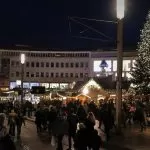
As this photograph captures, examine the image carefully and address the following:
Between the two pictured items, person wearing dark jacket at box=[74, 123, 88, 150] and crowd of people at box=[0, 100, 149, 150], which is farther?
person wearing dark jacket at box=[74, 123, 88, 150]

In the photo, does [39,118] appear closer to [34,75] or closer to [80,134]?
[80,134]

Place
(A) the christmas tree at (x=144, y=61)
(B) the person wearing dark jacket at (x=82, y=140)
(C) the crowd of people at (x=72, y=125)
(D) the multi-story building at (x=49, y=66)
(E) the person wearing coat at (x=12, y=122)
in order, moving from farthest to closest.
Result: (D) the multi-story building at (x=49, y=66), (A) the christmas tree at (x=144, y=61), (E) the person wearing coat at (x=12, y=122), (B) the person wearing dark jacket at (x=82, y=140), (C) the crowd of people at (x=72, y=125)

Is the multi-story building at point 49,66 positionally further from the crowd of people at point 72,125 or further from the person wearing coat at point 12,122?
the person wearing coat at point 12,122

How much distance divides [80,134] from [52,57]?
441 ft

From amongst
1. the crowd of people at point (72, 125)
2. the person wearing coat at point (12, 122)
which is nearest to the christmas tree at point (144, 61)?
the crowd of people at point (72, 125)

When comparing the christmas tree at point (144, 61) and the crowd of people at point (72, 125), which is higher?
the christmas tree at point (144, 61)

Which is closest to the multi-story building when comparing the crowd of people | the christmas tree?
the christmas tree

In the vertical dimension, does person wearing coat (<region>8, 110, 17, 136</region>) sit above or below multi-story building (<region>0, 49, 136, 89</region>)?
below

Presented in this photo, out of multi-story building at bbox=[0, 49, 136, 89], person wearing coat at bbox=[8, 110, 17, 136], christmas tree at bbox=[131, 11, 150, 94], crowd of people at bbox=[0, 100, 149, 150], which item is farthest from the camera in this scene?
multi-story building at bbox=[0, 49, 136, 89]

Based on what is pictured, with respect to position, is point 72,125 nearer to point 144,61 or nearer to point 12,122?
point 12,122

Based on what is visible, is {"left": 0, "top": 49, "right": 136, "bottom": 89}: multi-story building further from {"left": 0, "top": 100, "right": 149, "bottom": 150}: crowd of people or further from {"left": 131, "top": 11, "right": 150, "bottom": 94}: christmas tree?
{"left": 0, "top": 100, "right": 149, "bottom": 150}: crowd of people

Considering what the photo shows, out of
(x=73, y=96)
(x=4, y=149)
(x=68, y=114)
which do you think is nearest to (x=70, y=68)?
(x=73, y=96)

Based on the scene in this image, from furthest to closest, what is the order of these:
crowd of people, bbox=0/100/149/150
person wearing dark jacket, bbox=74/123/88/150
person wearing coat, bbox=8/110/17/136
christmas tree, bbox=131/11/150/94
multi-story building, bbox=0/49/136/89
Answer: multi-story building, bbox=0/49/136/89, christmas tree, bbox=131/11/150/94, person wearing coat, bbox=8/110/17/136, person wearing dark jacket, bbox=74/123/88/150, crowd of people, bbox=0/100/149/150

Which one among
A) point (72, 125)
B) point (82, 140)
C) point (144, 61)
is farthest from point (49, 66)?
point (82, 140)
